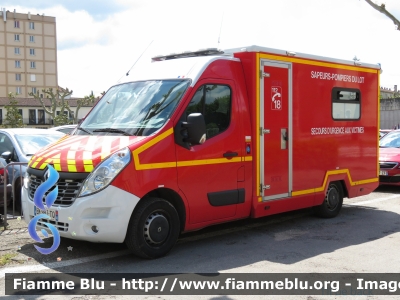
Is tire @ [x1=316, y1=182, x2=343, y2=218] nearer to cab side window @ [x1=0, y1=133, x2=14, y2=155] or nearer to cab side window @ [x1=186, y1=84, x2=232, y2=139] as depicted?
cab side window @ [x1=186, y1=84, x2=232, y2=139]

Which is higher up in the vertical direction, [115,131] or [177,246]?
[115,131]

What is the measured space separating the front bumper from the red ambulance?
0.01 metres

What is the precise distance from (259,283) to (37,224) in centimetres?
294

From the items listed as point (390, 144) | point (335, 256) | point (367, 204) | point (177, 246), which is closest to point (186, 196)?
point (177, 246)

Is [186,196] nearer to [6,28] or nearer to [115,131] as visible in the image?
[115,131]

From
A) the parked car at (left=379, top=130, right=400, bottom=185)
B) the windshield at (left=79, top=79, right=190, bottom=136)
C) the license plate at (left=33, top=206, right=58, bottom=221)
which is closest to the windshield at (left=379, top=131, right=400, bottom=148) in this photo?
the parked car at (left=379, top=130, right=400, bottom=185)

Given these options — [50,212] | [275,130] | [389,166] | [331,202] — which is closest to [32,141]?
[50,212]

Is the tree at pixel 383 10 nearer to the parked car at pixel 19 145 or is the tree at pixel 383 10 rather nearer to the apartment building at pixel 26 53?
the parked car at pixel 19 145

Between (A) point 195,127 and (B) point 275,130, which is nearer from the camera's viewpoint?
(A) point 195,127

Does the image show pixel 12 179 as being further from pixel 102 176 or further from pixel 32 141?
pixel 102 176

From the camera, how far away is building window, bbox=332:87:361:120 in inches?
364

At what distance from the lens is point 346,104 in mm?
9555

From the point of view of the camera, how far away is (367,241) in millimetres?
7648

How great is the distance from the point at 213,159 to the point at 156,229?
4.24 ft
